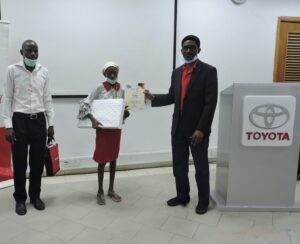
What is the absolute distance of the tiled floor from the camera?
221cm

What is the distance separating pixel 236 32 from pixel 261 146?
1916 mm

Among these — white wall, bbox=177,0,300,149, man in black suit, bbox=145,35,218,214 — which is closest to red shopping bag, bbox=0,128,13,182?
man in black suit, bbox=145,35,218,214

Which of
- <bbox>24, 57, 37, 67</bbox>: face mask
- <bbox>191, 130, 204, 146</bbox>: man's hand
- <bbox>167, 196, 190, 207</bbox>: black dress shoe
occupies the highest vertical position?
<bbox>24, 57, 37, 67</bbox>: face mask

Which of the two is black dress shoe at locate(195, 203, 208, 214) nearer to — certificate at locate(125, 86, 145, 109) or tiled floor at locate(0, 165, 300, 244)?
tiled floor at locate(0, 165, 300, 244)

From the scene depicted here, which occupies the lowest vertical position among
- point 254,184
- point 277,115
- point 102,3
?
point 254,184

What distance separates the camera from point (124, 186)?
3.25m

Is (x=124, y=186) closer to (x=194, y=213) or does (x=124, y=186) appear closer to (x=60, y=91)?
(x=194, y=213)

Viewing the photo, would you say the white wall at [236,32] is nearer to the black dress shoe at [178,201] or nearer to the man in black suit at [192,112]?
the man in black suit at [192,112]

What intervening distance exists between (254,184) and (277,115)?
614mm

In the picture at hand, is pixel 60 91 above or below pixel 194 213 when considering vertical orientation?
above

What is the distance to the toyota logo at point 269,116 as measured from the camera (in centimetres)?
247

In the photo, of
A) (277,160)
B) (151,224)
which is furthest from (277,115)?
(151,224)

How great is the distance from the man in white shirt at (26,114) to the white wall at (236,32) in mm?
1833

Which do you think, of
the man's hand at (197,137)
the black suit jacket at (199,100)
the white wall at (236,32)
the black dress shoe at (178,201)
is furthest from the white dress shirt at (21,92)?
the white wall at (236,32)
